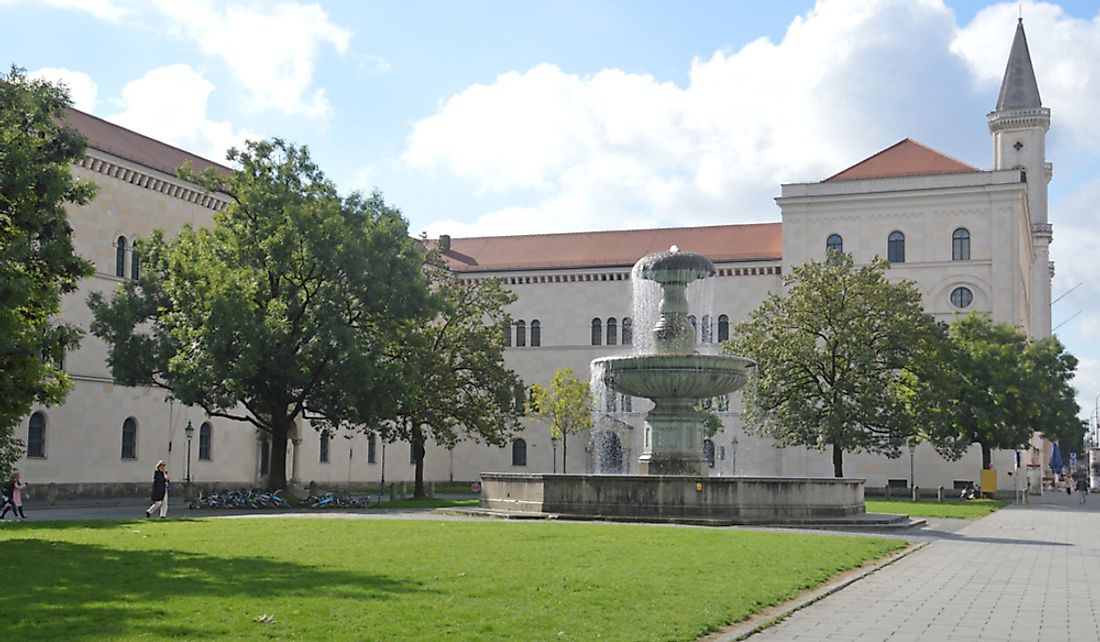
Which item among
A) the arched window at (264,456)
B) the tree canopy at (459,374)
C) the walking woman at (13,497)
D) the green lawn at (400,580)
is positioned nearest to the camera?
the green lawn at (400,580)

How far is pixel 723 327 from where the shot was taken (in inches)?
2835

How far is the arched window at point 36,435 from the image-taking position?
1725 inches

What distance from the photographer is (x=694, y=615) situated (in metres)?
11.9

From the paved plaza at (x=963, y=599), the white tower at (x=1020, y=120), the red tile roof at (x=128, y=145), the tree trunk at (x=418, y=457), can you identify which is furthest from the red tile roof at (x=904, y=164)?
the paved plaza at (x=963, y=599)

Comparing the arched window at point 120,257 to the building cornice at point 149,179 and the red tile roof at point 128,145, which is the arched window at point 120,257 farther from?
the red tile roof at point 128,145

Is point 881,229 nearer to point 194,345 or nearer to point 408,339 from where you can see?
point 408,339

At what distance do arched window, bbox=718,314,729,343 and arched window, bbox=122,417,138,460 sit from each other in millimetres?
34680

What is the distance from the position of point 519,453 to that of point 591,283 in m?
11.3

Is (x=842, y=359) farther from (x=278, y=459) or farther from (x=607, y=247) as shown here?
(x=607, y=247)

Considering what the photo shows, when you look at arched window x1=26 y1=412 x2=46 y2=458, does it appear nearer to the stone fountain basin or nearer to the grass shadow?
the stone fountain basin

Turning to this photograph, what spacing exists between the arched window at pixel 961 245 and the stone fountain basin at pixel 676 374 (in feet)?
131

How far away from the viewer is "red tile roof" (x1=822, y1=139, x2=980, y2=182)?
220ft

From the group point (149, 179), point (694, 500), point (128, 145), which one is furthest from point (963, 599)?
point (128, 145)

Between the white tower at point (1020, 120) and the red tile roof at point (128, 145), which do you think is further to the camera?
the white tower at point (1020, 120)
